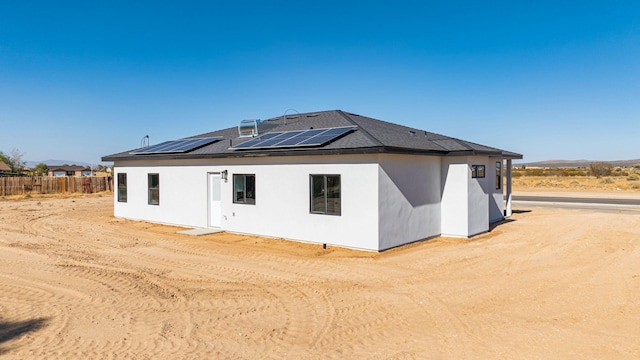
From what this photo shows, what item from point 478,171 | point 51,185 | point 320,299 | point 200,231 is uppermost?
point 478,171

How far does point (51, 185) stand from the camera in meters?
38.1

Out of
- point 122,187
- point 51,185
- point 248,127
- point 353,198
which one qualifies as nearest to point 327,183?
point 353,198

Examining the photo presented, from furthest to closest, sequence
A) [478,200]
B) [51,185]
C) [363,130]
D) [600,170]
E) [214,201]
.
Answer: [600,170] → [51,185] → [214,201] → [478,200] → [363,130]

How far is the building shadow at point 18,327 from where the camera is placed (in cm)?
598

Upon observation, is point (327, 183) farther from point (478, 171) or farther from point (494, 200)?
point (494, 200)

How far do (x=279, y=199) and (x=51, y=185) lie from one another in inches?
1280

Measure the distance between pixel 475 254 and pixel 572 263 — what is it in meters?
2.25

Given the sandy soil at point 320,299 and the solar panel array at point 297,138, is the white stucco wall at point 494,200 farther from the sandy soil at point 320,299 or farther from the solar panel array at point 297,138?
the solar panel array at point 297,138

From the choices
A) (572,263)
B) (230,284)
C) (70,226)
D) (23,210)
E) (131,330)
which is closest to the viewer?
(131,330)

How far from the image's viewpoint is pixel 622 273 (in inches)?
374

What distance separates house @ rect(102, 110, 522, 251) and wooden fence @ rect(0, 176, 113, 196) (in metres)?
24.3

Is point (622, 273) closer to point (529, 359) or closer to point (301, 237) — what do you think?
point (529, 359)

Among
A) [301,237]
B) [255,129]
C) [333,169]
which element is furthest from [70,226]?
[333,169]

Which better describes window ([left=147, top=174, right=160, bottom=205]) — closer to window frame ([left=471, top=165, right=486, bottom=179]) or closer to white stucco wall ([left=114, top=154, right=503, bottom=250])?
white stucco wall ([left=114, top=154, right=503, bottom=250])
